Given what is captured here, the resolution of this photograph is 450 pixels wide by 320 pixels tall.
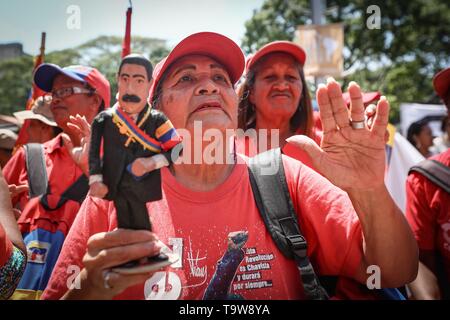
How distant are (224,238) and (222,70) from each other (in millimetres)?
584

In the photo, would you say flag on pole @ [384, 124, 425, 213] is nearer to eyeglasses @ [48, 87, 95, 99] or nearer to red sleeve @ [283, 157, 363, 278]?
red sleeve @ [283, 157, 363, 278]

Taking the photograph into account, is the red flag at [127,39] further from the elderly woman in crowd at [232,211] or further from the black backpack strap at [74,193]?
the black backpack strap at [74,193]

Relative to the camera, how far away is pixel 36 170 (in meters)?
1.85

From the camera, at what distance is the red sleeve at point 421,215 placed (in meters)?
1.91

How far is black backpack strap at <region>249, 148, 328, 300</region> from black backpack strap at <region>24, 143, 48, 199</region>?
980mm

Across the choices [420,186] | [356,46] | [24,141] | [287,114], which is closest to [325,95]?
[287,114]

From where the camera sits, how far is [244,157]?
1.58m

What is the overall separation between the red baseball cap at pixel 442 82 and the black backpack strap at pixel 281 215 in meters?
1.23

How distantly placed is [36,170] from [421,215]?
1856 millimetres

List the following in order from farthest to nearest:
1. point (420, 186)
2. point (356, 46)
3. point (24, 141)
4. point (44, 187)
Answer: point (356, 46)
point (24, 141)
point (420, 186)
point (44, 187)

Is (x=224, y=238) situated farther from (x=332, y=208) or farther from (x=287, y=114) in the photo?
(x=287, y=114)

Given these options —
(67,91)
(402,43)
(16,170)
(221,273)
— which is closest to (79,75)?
(67,91)

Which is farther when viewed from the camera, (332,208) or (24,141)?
(24,141)

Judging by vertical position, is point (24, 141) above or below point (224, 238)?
above
